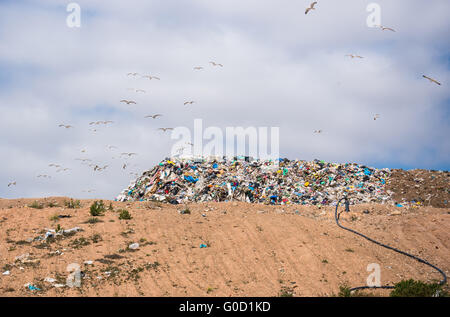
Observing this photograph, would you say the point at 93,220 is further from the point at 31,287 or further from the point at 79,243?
the point at 31,287

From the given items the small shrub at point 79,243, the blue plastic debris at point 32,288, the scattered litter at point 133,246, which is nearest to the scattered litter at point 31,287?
the blue plastic debris at point 32,288

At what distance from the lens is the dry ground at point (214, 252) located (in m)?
10.4

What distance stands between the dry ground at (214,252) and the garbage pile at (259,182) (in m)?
6.07

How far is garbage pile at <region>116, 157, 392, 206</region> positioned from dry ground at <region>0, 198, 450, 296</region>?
6.07 meters

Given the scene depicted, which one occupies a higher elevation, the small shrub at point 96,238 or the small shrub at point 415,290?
the small shrub at point 96,238

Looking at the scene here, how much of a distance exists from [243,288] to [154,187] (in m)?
14.3

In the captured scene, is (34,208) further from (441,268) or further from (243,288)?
(441,268)

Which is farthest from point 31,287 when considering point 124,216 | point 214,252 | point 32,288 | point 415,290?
point 415,290

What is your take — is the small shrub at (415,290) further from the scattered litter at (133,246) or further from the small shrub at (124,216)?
the small shrub at (124,216)

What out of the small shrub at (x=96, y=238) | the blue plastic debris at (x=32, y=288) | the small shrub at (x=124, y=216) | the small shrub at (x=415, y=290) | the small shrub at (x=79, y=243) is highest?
the small shrub at (x=124, y=216)

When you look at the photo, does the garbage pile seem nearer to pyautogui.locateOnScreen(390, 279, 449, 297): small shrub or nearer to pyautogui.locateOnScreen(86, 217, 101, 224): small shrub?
pyautogui.locateOnScreen(86, 217, 101, 224): small shrub

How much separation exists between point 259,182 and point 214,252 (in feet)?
43.3

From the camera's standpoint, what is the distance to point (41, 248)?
12.0 meters

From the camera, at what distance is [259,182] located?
25.3m
